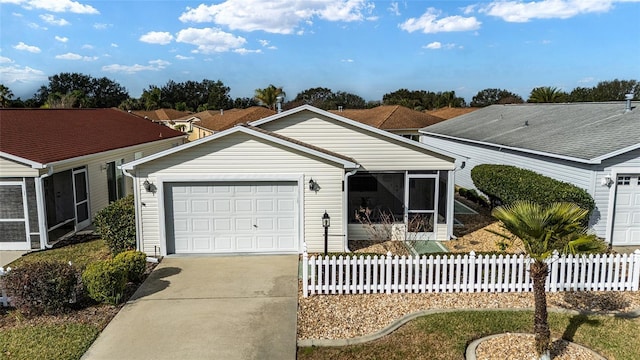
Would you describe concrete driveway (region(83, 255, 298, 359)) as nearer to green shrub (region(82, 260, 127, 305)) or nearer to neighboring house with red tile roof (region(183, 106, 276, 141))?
green shrub (region(82, 260, 127, 305))

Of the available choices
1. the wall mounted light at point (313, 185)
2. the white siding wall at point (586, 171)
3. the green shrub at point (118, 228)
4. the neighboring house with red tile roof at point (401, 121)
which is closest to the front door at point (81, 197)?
the green shrub at point (118, 228)

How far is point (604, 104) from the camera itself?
20.3 meters

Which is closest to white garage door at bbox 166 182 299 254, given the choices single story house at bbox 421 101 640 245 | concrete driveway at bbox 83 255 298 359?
concrete driveway at bbox 83 255 298 359

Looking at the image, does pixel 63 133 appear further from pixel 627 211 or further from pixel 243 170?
pixel 627 211

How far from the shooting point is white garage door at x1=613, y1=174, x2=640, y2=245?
13.3m

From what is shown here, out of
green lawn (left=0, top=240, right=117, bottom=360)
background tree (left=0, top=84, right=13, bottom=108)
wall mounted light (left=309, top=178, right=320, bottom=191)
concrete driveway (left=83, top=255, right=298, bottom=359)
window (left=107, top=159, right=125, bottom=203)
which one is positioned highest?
background tree (left=0, top=84, right=13, bottom=108)

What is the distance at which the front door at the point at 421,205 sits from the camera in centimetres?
1438

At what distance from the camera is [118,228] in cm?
1257

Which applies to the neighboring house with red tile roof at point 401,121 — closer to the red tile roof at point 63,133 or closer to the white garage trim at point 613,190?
the red tile roof at point 63,133

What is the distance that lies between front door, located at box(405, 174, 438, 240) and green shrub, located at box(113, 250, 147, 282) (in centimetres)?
804

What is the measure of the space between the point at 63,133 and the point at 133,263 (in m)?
10.2

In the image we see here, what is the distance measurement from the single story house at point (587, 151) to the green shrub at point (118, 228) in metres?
12.5

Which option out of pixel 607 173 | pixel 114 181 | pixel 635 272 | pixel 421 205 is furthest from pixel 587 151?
pixel 114 181

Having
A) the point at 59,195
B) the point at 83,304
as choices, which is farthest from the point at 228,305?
the point at 59,195
